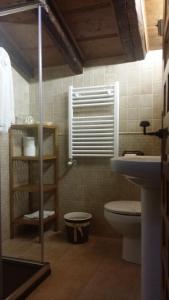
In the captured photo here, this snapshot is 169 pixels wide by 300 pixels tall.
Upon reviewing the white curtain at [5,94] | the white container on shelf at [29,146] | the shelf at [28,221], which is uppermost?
the white curtain at [5,94]

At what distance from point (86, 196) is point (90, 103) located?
2.91 feet

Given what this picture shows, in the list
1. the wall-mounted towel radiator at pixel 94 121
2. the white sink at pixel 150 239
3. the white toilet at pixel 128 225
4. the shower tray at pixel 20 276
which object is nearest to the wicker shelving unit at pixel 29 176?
the wall-mounted towel radiator at pixel 94 121

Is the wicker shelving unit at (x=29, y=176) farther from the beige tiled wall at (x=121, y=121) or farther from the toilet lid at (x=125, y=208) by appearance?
the toilet lid at (x=125, y=208)

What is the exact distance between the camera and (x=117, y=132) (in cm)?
224

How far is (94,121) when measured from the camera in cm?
233

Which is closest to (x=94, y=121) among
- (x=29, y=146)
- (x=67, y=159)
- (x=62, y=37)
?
(x=67, y=159)

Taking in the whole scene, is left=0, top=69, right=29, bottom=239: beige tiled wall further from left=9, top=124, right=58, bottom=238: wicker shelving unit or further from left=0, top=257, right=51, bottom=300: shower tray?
left=0, top=257, right=51, bottom=300: shower tray

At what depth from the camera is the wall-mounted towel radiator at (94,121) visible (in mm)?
2264

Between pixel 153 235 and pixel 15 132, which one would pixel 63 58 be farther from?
pixel 153 235

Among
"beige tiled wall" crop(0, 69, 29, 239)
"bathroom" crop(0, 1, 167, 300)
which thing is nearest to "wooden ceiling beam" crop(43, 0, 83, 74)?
"bathroom" crop(0, 1, 167, 300)

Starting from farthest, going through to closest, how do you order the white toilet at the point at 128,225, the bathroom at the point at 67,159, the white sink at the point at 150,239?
the bathroom at the point at 67,159 < the white toilet at the point at 128,225 < the white sink at the point at 150,239

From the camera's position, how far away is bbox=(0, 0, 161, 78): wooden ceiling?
1.74 meters

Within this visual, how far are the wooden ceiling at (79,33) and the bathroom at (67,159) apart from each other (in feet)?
0.07

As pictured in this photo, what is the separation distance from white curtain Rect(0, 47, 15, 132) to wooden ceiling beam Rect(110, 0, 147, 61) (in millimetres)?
814
